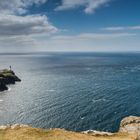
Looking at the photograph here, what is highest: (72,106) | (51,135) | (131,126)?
(51,135)

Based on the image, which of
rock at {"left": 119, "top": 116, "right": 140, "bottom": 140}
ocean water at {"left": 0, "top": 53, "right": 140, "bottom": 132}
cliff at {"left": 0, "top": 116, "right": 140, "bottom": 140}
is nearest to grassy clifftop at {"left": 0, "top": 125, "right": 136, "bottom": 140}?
cliff at {"left": 0, "top": 116, "right": 140, "bottom": 140}

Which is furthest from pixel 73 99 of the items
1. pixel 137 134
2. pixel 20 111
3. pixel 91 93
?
pixel 137 134

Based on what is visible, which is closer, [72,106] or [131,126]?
[131,126]

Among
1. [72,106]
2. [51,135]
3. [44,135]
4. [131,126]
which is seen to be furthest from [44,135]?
[72,106]

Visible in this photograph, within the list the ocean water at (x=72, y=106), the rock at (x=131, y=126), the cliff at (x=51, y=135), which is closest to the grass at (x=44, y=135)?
the cliff at (x=51, y=135)

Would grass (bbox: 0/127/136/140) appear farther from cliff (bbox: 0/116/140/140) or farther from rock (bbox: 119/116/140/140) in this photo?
rock (bbox: 119/116/140/140)

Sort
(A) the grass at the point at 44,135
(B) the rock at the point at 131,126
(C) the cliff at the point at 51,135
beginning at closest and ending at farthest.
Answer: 1. (A) the grass at the point at 44,135
2. (C) the cliff at the point at 51,135
3. (B) the rock at the point at 131,126

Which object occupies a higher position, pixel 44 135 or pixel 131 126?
pixel 44 135

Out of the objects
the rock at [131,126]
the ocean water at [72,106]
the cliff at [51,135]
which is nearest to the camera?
the cliff at [51,135]

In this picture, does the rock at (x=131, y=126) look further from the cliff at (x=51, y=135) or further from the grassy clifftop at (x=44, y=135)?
the grassy clifftop at (x=44, y=135)

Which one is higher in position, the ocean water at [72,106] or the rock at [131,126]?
the rock at [131,126]

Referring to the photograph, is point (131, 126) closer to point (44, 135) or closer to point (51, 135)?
point (51, 135)

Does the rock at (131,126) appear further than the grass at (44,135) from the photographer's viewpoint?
Yes

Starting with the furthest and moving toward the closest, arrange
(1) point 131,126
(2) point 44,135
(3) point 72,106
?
(3) point 72,106 < (1) point 131,126 < (2) point 44,135
